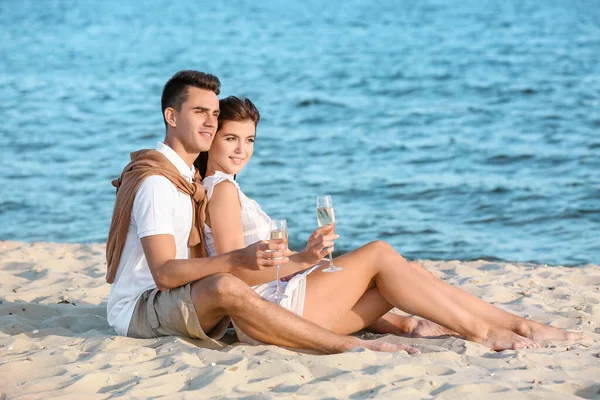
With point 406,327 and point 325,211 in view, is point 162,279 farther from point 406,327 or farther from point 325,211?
point 406,327

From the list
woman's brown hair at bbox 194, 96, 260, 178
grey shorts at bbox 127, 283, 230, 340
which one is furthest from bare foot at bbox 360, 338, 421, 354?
woman's brown hair at bbox 194, 96, 260, 178

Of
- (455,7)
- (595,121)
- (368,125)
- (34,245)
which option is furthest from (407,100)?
(455,7)

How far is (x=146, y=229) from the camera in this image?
Result: 14.6 ft

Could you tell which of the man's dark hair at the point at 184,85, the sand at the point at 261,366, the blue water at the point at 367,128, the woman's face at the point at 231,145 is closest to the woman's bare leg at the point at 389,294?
the sand at the point at 261,366

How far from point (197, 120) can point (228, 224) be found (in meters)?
0.62

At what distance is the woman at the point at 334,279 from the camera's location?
4.77 meters

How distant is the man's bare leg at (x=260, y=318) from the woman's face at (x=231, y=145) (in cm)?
77

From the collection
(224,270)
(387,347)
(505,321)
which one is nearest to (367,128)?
(505,321)

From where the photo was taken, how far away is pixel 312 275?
4.91 meters

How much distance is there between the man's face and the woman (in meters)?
0.13

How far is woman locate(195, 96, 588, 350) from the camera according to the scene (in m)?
4.77

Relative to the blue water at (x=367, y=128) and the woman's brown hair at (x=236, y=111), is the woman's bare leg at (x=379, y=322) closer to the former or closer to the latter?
the woman's brown hair at (x=236, y=111)

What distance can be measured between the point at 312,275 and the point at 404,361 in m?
0.82

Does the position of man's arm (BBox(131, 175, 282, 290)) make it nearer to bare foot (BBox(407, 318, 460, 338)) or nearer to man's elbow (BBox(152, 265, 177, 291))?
man's elbow (BBox(152, 265, 177, 291))
